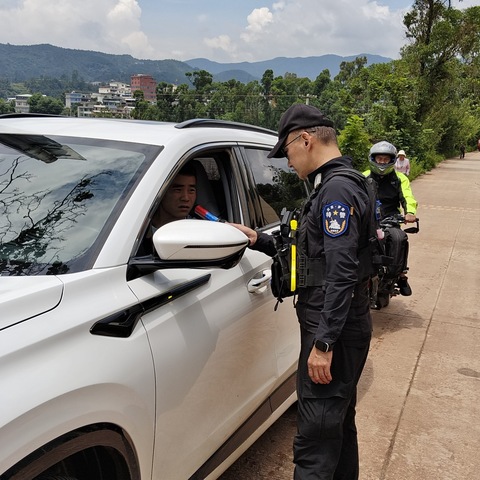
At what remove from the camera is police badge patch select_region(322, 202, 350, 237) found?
78.5 inches

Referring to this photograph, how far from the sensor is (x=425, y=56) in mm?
27172

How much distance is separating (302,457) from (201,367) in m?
0.68

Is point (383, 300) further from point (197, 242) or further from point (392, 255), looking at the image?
point (197, 242)

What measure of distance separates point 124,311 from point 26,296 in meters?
0.30

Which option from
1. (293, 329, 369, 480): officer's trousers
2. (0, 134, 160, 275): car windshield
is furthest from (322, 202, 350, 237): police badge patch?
(0, 134, 160, 275): car windshield

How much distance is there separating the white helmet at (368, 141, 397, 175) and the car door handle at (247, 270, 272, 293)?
10.0 ft

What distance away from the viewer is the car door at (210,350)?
174 cm

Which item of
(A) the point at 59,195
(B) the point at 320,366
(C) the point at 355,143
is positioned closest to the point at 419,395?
(B) the point at 320,366

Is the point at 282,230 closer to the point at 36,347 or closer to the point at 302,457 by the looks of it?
the point at 302,457

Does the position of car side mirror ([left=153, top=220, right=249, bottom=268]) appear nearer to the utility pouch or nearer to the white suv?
the white suv

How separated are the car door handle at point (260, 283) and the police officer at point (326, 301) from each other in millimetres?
220

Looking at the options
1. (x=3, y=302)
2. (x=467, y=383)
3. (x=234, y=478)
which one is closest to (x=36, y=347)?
(x=3, y=302)

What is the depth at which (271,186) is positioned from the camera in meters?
2.99

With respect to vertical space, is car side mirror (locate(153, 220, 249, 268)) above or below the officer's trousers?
above
